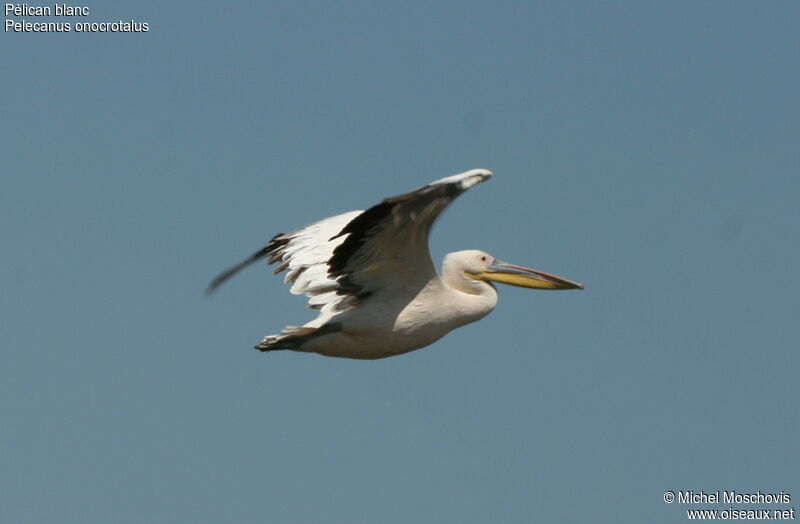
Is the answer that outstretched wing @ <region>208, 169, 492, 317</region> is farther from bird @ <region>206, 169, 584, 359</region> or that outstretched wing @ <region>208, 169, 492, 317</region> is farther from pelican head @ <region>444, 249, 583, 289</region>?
pelican head @ <region>444, 249, 583, 289</region>

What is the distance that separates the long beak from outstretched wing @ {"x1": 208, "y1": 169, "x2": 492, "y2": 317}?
1.34 m

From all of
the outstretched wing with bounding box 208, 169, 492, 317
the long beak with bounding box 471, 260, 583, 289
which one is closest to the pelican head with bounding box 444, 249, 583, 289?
the long beak with bounding box 471, 260, 583, 289

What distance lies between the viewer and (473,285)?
13.1m

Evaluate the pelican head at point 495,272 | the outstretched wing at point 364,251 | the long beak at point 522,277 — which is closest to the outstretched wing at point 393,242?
the outstretched wing at point 364,251

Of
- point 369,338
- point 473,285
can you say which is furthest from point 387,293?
point 473,285

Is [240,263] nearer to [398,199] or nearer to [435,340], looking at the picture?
[435,340]

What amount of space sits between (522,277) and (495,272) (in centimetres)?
35

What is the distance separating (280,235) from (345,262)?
97.9 inches

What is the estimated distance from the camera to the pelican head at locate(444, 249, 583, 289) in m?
13.2

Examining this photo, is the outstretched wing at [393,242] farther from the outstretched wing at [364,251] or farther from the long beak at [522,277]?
the long beak at [522,277]

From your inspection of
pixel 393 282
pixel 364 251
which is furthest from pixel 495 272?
pixel 364 251

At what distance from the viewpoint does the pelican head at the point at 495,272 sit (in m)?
13.2

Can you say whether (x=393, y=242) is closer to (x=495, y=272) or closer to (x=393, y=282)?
(x=393, y=282)

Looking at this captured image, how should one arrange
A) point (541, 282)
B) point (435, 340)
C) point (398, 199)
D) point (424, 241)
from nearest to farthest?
point (398, 199), point (424, 241), point (435, 340), point (541, 282)
